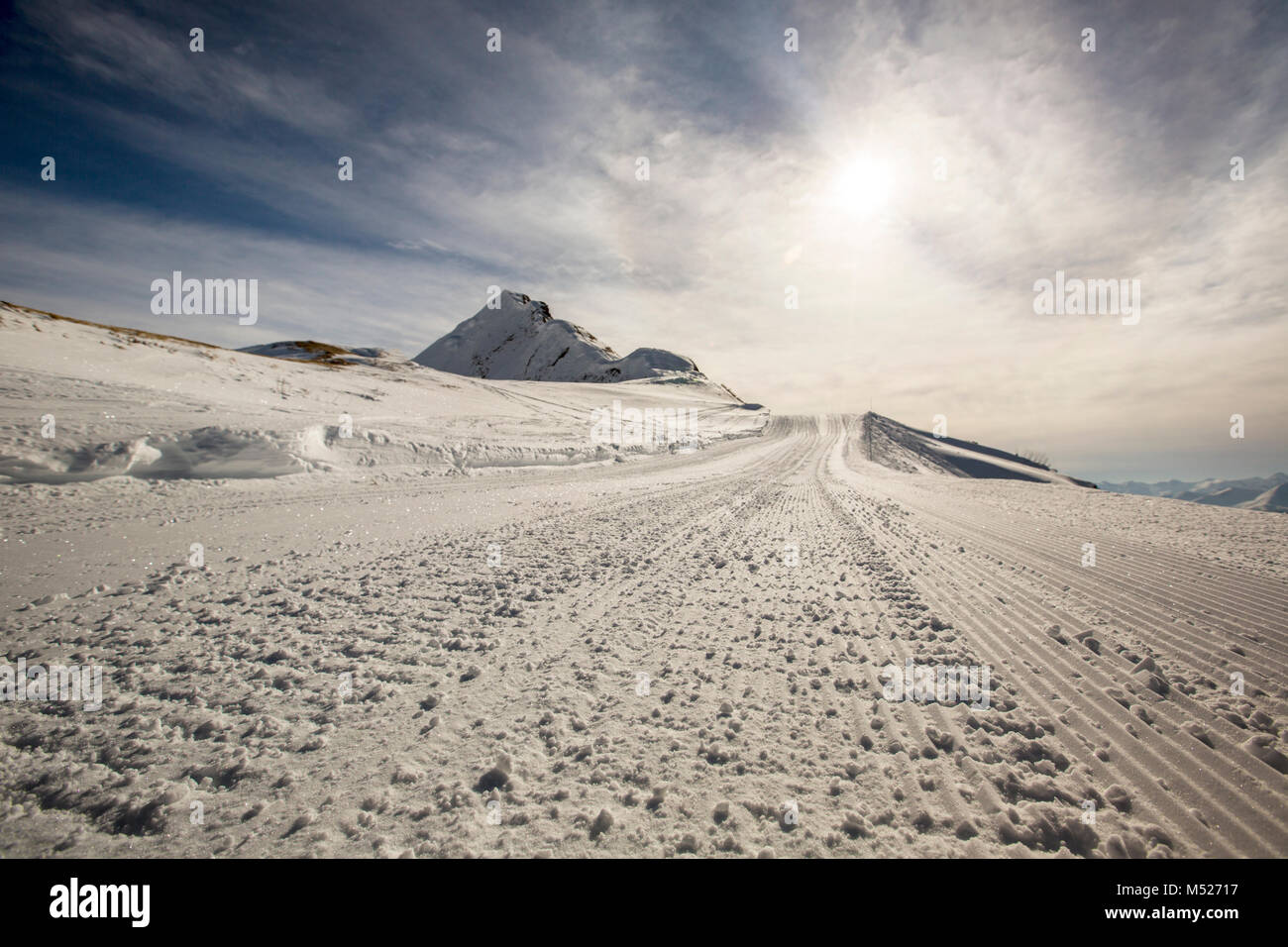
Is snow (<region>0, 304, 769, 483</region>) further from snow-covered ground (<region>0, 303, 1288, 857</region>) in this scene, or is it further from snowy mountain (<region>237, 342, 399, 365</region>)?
snowy mountain (<region>237, 342, 399, 365</region>)

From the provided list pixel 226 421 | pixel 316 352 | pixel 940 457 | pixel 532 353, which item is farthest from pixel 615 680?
pixel 532 353

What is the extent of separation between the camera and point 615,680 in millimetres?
3172

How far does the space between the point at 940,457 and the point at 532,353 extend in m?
154

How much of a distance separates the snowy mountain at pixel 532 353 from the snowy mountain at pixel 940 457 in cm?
7495

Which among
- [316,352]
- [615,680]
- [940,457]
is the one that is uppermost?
[316,352]

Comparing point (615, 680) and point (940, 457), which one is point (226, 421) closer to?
point (615, 680)

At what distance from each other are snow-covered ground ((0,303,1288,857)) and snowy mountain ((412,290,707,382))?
9623cm

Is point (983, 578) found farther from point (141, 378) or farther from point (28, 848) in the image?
point (141, 378)

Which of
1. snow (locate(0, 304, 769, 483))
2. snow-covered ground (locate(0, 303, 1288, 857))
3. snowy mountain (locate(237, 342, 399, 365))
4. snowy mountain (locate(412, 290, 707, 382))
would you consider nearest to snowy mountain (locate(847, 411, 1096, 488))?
snow (locate(0, 304, 769, 483))

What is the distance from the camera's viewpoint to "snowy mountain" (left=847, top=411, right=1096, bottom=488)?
70.0 feet

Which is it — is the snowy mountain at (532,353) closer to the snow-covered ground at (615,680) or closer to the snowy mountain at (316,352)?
the snowy mountain at (316,352)

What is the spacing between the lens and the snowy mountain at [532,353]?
363 ft

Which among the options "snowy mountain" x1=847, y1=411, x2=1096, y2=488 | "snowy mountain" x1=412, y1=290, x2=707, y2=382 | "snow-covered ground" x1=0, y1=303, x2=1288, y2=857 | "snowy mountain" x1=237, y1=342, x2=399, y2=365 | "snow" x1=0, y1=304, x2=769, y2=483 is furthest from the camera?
"snowy mountain" x1=412, y1=290, x2=707, y2=382
